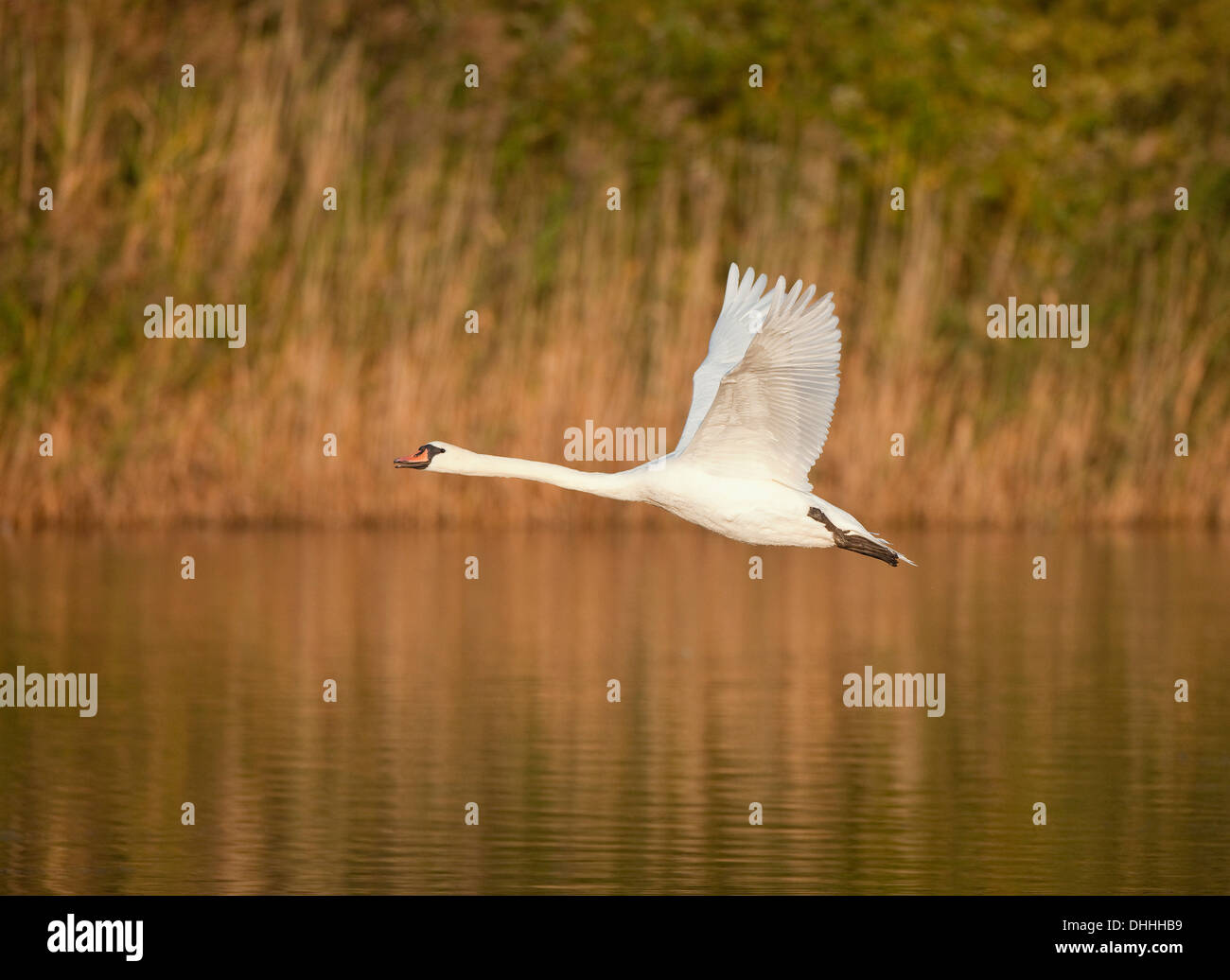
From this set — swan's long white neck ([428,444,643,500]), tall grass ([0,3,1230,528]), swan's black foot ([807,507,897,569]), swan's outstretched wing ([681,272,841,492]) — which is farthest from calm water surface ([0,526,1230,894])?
swan's outstretched wing ([681,272,841,492])

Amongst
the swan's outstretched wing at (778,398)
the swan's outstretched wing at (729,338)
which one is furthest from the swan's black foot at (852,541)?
the swan's outstretched wing at (729,338)

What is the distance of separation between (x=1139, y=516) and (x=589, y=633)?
8.51 meters

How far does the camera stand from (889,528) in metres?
24.1

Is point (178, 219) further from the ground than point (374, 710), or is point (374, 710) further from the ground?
point (178, 219)

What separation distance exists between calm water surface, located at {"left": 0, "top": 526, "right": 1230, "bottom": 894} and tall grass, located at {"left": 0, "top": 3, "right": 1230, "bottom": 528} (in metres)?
0.88

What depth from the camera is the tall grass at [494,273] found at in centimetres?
2317

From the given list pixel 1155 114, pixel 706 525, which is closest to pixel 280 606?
pixel 706 525

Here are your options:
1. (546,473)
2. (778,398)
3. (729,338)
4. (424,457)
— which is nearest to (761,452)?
(778,398)

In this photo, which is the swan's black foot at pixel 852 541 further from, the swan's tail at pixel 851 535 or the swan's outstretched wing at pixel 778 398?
the swan's outstretched wing at pixel 778 398

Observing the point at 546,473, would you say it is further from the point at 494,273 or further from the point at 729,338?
the point at 494,273

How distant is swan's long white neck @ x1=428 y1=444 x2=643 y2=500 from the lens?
11.0 m

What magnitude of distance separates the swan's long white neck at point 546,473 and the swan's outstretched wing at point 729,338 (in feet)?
1.24

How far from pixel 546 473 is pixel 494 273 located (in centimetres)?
1368

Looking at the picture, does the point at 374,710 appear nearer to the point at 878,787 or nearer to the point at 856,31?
the point at 878,787
